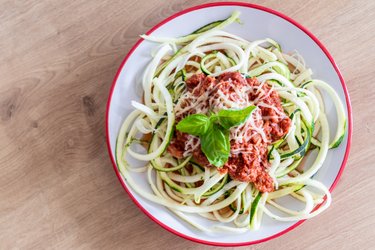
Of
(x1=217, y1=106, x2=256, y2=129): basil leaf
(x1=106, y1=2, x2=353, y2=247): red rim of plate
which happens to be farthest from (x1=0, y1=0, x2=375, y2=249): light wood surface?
(x1=217, y1=106, x2=256, y2=129): basil leaf

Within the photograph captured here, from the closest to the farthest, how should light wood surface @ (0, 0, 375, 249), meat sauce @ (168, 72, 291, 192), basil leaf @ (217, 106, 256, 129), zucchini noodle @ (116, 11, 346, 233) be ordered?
basil leaf @ (217, 106, 256, 129) → meat sauce @ (168, 72, 291, 192) → zucchini noodle @ (116, 11, 346, 233) → light wood surface @ (0, 0, 375, 249)

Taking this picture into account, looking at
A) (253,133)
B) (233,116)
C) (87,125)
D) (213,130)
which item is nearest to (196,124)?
(213,130)

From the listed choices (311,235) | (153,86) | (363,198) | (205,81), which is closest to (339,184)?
(363,198)

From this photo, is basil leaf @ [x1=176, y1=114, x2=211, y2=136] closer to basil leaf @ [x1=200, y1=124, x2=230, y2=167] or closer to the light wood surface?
basil leaf @ [x1=200, y1=124, x2=230, y2=167]

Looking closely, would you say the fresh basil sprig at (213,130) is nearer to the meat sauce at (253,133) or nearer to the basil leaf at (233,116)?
the basil leaf at (233,116)

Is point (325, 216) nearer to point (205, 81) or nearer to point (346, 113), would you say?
point (346, 113)

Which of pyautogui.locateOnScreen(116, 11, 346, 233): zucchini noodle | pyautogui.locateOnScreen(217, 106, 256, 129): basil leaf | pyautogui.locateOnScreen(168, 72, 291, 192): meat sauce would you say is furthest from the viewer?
pyautogui.locateOnScreen(116, 11, 346, 233): zucchini noodle

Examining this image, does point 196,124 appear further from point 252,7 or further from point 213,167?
point 252,7
